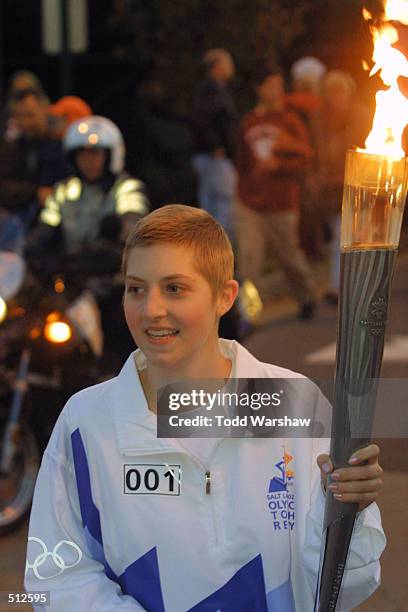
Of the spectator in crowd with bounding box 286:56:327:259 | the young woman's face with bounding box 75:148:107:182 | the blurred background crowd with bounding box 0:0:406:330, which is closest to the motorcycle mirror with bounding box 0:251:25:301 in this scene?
the blurred background crowd with bounding box 0:0:406:330

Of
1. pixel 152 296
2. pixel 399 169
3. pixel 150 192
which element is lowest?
pixel 150 192

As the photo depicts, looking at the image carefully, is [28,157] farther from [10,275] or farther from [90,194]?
[10,275]

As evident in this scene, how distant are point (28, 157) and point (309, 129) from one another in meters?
2.84

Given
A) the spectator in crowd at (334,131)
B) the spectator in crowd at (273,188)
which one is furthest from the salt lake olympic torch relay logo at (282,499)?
the spectator in crowd at (334,131)

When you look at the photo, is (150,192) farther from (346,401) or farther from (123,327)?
(346,401)

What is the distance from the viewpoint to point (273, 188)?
10.8 metres

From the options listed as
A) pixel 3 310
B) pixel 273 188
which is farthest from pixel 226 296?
pixel 273 188

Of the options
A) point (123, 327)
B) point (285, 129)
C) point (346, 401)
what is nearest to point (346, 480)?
point (346, 401)

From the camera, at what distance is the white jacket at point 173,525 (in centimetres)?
237

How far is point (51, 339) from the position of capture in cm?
560

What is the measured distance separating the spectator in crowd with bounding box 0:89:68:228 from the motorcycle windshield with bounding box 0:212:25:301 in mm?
2385

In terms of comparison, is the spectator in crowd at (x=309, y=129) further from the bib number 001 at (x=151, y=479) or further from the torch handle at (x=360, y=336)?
the torch handle at (x=360, y=336)

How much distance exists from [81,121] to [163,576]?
503cm

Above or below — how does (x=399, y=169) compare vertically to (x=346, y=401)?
above
